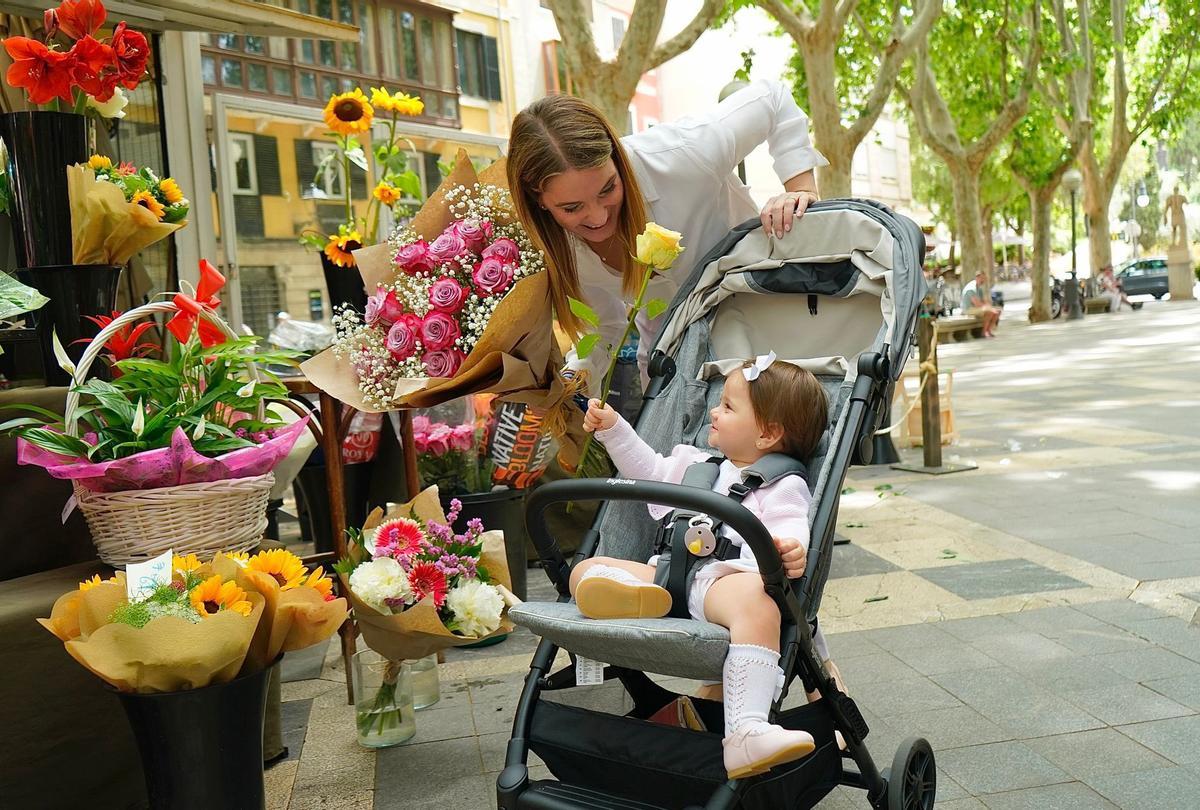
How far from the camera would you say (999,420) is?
9.49 m

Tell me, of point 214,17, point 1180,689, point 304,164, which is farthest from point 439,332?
point 304,164

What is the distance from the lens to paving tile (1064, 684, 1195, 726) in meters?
3.05

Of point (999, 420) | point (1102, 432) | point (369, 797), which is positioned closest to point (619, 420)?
point (369, 797)

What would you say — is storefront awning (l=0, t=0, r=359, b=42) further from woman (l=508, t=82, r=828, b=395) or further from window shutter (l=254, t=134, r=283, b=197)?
woman (l=508, t=82, r=828, b=395)

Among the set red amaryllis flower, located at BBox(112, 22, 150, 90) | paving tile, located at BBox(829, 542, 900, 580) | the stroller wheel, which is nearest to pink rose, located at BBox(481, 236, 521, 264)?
red amaryllis flower, located at BBox(112, 22, 150, 90)

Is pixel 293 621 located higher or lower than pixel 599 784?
higher

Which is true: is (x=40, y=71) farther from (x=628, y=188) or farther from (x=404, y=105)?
(x=404, y=105)

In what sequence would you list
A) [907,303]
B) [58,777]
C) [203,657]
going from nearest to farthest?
1. [203,657]
2. [58,777]
3. [907,303]

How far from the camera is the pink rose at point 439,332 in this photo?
2.48 m

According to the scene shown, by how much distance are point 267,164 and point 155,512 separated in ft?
20.1

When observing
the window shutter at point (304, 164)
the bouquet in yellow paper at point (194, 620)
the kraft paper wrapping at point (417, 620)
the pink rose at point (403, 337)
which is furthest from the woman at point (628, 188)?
the window shutter at point (304, 164)

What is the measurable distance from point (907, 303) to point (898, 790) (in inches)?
46.0

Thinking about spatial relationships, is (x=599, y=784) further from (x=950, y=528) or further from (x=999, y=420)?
(x=999, y=420)

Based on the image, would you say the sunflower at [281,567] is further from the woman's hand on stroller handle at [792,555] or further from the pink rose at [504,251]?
the woman's hand on stroller handle at [792,555]
